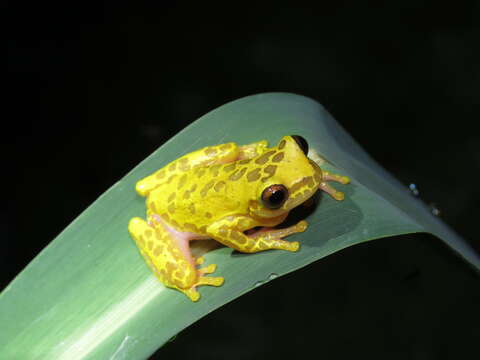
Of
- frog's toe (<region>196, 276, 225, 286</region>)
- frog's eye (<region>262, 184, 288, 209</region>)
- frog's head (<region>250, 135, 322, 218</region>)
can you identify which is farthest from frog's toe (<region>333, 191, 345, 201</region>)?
frog's toe (<region>196, 276, 225, 286</region>)

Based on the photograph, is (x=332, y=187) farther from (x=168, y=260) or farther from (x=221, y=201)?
(x=168, y=260)

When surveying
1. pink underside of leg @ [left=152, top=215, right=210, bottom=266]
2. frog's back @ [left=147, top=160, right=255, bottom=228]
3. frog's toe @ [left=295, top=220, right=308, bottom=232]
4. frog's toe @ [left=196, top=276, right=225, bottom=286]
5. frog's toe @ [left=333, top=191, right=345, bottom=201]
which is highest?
frog's back @ [left=147, top=160, right=255, bottom=228]

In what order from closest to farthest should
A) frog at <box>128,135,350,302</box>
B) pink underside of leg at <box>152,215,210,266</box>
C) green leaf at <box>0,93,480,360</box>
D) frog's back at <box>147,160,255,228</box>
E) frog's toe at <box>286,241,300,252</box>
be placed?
green leaf at <box>0,93,480,360</box> < frog's toe at <box>286,241,300,252</box> < frog at <box>128,135,350,302</box> < frog's back at <box>147,160,255,228</box> < pink underside of leg at <box>152,215,210,266</box>

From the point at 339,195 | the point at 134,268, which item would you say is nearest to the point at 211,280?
the point at 134,268

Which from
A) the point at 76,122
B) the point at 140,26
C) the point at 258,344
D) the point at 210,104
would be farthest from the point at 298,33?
the point at 258,344

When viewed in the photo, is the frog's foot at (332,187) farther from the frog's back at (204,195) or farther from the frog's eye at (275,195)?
the frog's back at (204,195)

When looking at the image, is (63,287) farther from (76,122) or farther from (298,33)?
(298,33)

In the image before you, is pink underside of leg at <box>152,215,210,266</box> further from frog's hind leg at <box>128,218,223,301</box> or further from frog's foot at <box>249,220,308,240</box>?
frog's foot at <box>249,220,308,240</box>
